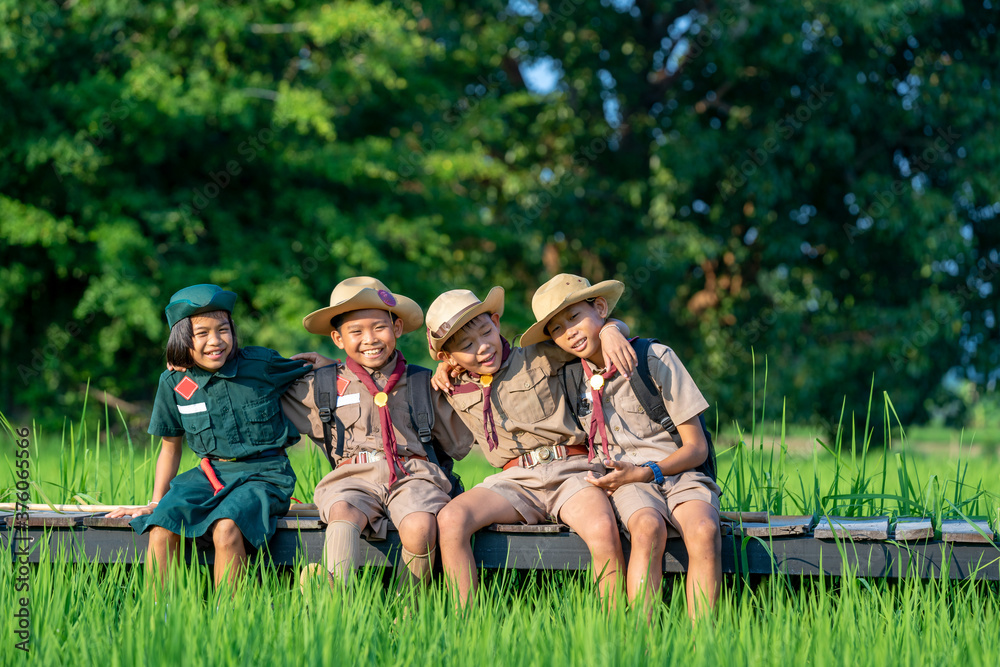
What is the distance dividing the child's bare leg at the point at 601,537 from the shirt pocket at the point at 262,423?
48.8 inches

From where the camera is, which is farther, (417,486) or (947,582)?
(417,486)

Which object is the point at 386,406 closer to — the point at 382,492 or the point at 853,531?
the point at 382,492

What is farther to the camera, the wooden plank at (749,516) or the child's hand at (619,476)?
the wooden plank at (749,516)

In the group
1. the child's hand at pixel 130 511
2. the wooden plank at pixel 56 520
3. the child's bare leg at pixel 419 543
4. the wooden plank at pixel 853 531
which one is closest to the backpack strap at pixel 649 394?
the wooden plank at pixel 853 531

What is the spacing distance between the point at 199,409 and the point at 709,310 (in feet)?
39.3

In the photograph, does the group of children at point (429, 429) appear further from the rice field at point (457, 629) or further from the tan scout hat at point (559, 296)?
the rice field at point (457, 629)

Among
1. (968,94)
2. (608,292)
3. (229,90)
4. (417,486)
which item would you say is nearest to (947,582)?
(608,292)

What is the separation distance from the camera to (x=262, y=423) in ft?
11.9

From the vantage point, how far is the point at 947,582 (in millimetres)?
2959

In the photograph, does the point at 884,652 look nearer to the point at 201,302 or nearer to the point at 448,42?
the point at 201,302

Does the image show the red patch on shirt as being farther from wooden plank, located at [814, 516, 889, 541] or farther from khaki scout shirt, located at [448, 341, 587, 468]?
wooden plank, located at [814, 516, 889, 541]

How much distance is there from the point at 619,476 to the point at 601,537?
261mm

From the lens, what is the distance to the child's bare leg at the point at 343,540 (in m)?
3.07

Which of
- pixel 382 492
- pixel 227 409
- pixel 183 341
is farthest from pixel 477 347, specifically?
pixel 183 341
